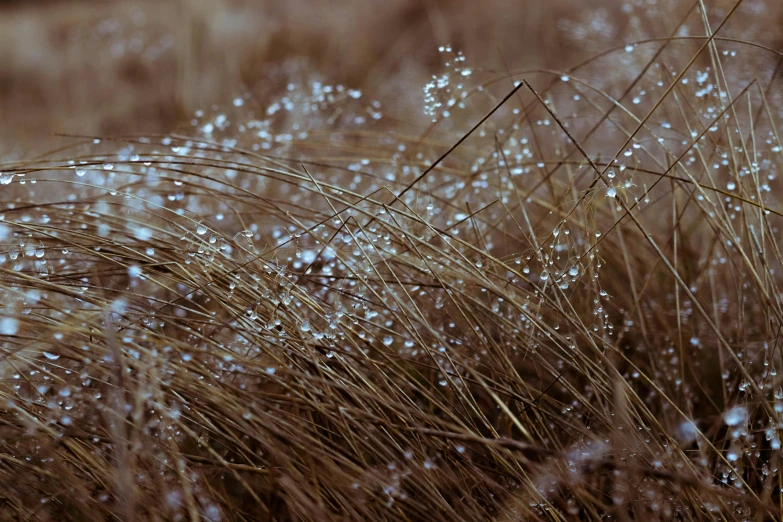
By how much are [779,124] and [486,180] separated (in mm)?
820

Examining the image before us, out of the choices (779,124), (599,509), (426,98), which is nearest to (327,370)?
(599,509)

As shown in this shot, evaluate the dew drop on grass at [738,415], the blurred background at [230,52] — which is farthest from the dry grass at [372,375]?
the blurred background at [230,52]

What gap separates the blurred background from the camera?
10.9ft

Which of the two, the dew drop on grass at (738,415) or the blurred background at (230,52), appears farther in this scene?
the blurred background at (230,52)

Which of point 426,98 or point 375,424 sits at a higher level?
point 426,98

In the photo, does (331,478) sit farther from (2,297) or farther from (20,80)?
(20,80)

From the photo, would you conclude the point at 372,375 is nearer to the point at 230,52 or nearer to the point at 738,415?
the point at 738,415

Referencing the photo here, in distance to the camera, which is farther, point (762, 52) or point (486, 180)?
point (762, 52)

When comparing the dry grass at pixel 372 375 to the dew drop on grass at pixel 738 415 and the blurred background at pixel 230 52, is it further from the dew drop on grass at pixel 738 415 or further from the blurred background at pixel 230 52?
the blurred background at pixel 230 52

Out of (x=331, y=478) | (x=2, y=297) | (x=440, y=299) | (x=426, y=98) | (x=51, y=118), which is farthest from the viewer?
(x=51, y=118)

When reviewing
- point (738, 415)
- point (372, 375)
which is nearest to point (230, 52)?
point (372, 375)

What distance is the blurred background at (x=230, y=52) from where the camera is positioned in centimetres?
333

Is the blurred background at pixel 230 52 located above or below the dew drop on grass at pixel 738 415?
above

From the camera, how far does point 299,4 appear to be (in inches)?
201
